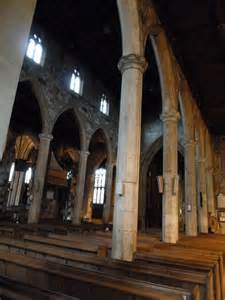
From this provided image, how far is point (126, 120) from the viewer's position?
6172mm

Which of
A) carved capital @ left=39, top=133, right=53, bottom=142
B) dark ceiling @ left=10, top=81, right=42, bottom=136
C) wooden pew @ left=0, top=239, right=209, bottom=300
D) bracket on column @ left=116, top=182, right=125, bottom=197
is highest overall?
dark ceiling @ left=10, top=81, right=42, bottom=136

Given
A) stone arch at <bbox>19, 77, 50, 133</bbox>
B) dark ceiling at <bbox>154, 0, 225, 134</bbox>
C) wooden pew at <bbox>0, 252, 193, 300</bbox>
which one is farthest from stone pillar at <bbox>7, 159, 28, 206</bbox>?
wooden pew at <bbox>0, 252, 193, 300</bbox>

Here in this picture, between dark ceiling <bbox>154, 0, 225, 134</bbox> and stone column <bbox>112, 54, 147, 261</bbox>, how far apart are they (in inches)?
156

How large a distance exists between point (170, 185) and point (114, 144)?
10.7 metres

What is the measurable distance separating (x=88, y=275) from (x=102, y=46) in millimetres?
13695

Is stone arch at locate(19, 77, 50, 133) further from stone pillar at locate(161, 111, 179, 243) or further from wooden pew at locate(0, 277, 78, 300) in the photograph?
wooden pew at locate(0, 277, 78, 300)

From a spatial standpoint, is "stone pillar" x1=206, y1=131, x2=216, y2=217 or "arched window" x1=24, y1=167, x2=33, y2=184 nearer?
"stone pillar" x1=206, y1=131, x2=216, y2=217

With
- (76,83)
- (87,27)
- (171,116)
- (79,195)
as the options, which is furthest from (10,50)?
(76,83)

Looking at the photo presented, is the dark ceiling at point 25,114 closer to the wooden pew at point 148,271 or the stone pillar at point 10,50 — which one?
the wooden pew at point 148,271

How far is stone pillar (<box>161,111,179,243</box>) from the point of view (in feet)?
26.8

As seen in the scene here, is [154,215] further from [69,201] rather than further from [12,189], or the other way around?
[12,189]

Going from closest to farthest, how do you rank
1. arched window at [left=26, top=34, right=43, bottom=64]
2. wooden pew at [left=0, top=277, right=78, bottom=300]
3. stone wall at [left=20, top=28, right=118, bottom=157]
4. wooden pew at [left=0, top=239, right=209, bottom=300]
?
1. wooden pew at [left=0, top=277, right=78, bottom=300]
2. wooden pew at [left=0, top=239, right=209, bottom=300]
3. arched window at [left=26, top=34, right=43, bottom=64]
4. stone wall at [left=20, top=28, right=118, bottom=157]

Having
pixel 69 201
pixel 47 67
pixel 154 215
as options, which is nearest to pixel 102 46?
pixel 47 67

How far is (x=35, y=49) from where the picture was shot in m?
13.0
